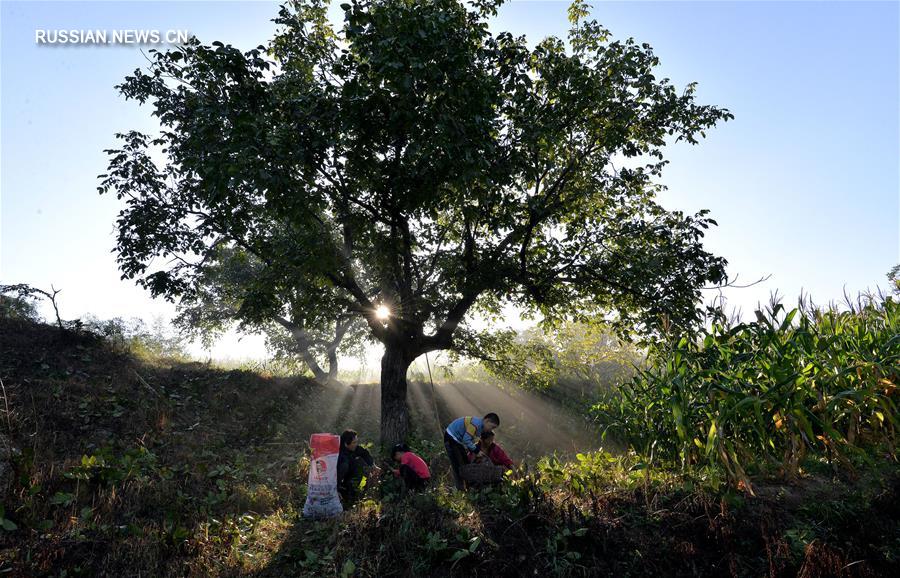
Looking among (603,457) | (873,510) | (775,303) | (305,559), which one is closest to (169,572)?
Answer: (305,559)

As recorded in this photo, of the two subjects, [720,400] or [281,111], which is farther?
[281,111]

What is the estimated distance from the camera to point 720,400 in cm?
531

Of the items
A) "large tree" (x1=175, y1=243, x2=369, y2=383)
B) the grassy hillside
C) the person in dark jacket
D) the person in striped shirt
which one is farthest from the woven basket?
"large tree" (x1=175, y1=243, x2=369, y2=383)

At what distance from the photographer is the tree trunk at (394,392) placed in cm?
1291

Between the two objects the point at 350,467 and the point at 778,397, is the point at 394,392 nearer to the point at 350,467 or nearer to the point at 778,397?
the point at 350,467

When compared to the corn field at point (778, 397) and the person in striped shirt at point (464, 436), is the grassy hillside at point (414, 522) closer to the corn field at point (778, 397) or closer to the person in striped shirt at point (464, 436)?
the corn field at point (778, 397)

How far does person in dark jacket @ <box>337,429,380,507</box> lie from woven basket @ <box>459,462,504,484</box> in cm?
200

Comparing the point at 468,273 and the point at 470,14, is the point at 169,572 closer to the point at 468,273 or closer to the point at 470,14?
the point at 468,273

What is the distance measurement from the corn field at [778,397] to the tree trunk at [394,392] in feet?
25.1

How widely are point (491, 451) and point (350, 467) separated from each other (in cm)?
242

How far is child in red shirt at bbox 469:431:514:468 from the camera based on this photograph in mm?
7934

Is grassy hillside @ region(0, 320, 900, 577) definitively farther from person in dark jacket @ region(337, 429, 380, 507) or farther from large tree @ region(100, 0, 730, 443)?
large tree @ region(100, 0, 730, 443)

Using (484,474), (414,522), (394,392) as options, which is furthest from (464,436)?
(394,392)

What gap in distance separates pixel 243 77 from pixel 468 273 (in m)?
5.99
